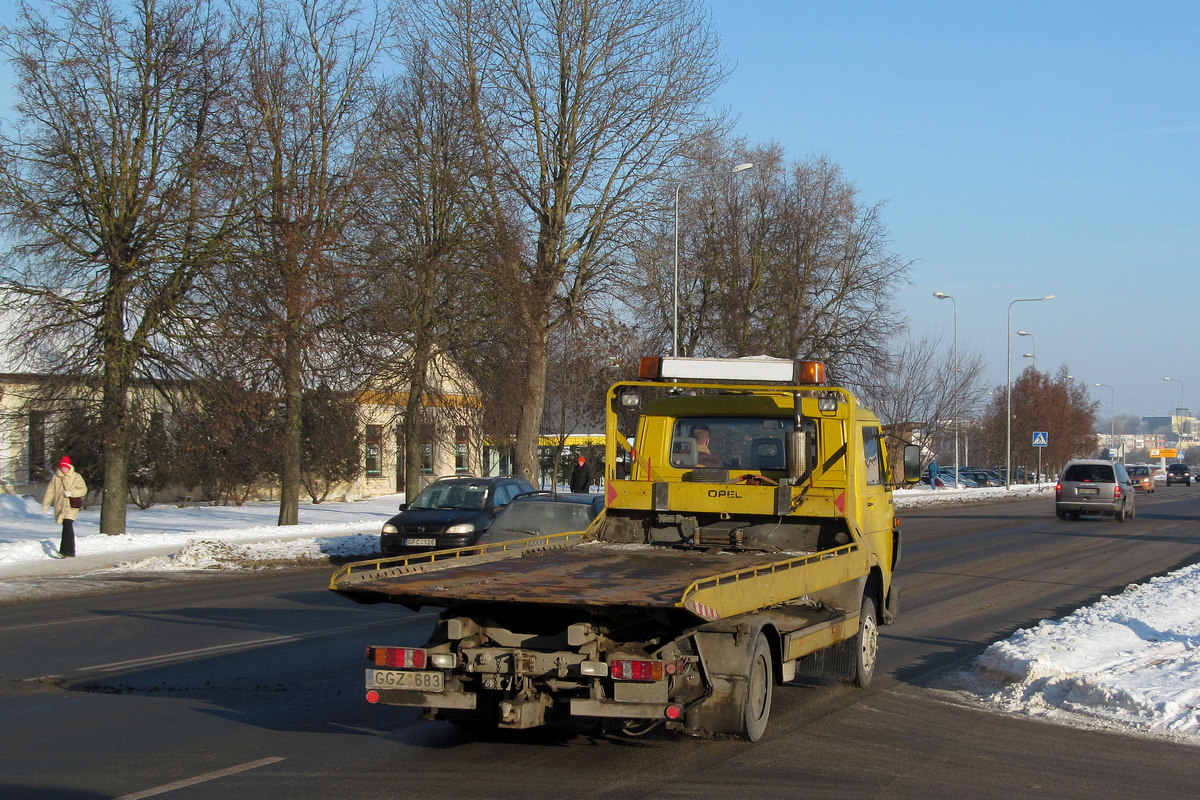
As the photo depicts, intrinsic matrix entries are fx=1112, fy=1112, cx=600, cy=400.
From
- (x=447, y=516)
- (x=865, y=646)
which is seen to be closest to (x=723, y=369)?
(x=865, y=646)

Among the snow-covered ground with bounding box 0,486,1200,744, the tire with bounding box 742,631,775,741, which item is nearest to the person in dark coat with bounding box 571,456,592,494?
the snow-covered ground with bounding box 0,486,1200,744

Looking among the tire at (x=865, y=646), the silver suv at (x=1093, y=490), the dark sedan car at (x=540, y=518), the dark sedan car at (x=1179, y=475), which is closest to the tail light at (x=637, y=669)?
the tire at (x=865, y=646)

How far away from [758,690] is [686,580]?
33.7 inches

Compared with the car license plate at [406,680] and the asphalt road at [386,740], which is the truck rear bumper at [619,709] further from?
the car license plate at [406,680]

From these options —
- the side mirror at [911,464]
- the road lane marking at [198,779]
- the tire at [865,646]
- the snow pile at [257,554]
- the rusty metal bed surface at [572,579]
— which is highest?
the side mirror at [911,464]

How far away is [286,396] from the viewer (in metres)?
25.5

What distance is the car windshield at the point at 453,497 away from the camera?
20.2 meters

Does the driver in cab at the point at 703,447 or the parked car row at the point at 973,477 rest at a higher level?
the driver in cab at the point at 703,447

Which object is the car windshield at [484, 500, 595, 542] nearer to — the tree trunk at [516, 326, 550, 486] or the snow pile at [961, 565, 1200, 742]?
the snow pile at [961, 565, 1200, 742]

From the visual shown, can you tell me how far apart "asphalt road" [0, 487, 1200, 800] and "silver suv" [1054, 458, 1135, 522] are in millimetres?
23056

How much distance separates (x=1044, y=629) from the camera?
1118cm

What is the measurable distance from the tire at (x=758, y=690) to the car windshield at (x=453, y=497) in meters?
13.3

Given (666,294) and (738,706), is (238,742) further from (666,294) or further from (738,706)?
(666,294)

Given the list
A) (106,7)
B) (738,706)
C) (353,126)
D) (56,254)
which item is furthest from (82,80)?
(738,706)
